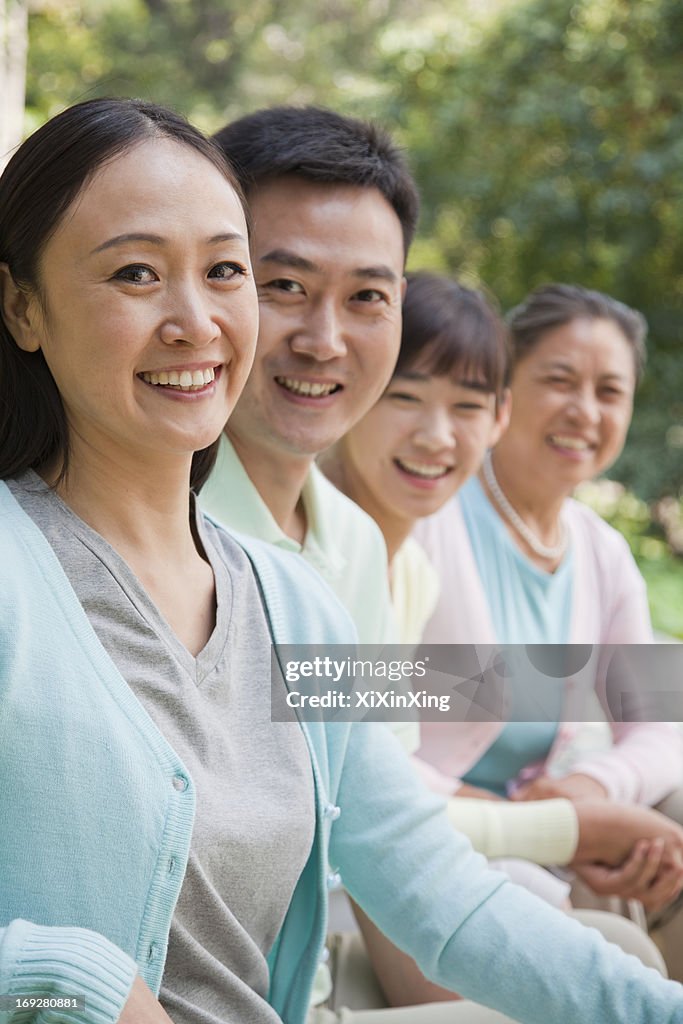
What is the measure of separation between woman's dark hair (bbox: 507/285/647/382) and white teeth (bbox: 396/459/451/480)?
2.15 feet

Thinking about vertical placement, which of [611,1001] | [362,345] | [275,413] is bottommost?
[611,1001]

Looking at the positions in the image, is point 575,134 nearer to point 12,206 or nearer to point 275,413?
point 275,413

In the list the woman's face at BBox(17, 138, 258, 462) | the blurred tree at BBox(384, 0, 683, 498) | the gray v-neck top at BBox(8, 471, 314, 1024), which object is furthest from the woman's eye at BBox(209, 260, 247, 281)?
the blurred tree at BBox(384, 0, 683, 498)

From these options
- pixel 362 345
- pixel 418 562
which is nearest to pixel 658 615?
pixel 418 562

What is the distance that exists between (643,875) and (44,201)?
1.62 meters

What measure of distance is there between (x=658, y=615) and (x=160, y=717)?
6376 millimetres

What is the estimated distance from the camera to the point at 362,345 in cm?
193

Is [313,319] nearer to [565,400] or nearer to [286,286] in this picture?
[286,286]

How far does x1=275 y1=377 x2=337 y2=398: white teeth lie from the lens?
190 cm

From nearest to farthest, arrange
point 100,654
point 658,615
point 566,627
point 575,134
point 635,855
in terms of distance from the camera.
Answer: point 100,654
point 635,855
point 566,627
point 658,615
point 575,134

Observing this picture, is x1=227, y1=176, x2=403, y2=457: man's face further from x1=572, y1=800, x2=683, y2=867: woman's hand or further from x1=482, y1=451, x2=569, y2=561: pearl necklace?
x1=482, y1=451, x2=569, y2=561: pearl necklace
